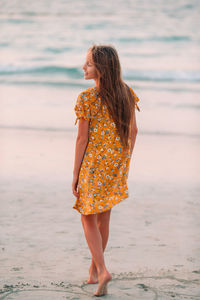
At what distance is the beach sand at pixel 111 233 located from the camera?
273 cm

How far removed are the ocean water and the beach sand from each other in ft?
16.8

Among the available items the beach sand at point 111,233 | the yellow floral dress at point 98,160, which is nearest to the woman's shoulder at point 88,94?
the yellow floral dress at point 98,160

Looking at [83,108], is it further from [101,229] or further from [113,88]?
[101,229]

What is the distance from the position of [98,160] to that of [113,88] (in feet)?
1.22

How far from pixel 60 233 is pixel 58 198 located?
0.87 metres

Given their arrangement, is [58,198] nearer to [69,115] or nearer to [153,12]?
[69,115]

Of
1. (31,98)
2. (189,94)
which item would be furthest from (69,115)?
(189,94)

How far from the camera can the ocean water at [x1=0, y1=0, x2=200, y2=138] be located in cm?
1178

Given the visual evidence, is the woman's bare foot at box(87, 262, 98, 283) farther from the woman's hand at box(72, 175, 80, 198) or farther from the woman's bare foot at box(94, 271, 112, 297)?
the woman's hand at box(72, 175, 80, 198)

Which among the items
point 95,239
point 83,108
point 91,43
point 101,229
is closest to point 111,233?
point 101,229

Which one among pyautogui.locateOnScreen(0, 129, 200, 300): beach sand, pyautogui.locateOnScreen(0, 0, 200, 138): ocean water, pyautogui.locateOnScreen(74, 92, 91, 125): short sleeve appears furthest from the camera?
pyautogui.locateOnScreen(0, 0, 200, 138): ocean water

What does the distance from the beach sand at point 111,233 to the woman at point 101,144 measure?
0.30 meters

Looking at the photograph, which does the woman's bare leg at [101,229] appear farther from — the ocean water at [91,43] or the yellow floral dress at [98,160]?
the ocean water at [91,43]

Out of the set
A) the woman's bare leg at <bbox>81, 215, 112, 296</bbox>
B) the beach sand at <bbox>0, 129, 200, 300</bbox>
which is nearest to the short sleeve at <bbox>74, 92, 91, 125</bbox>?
the woman's bare leg at <bbox>81, 215, 112, 296</bbox>
